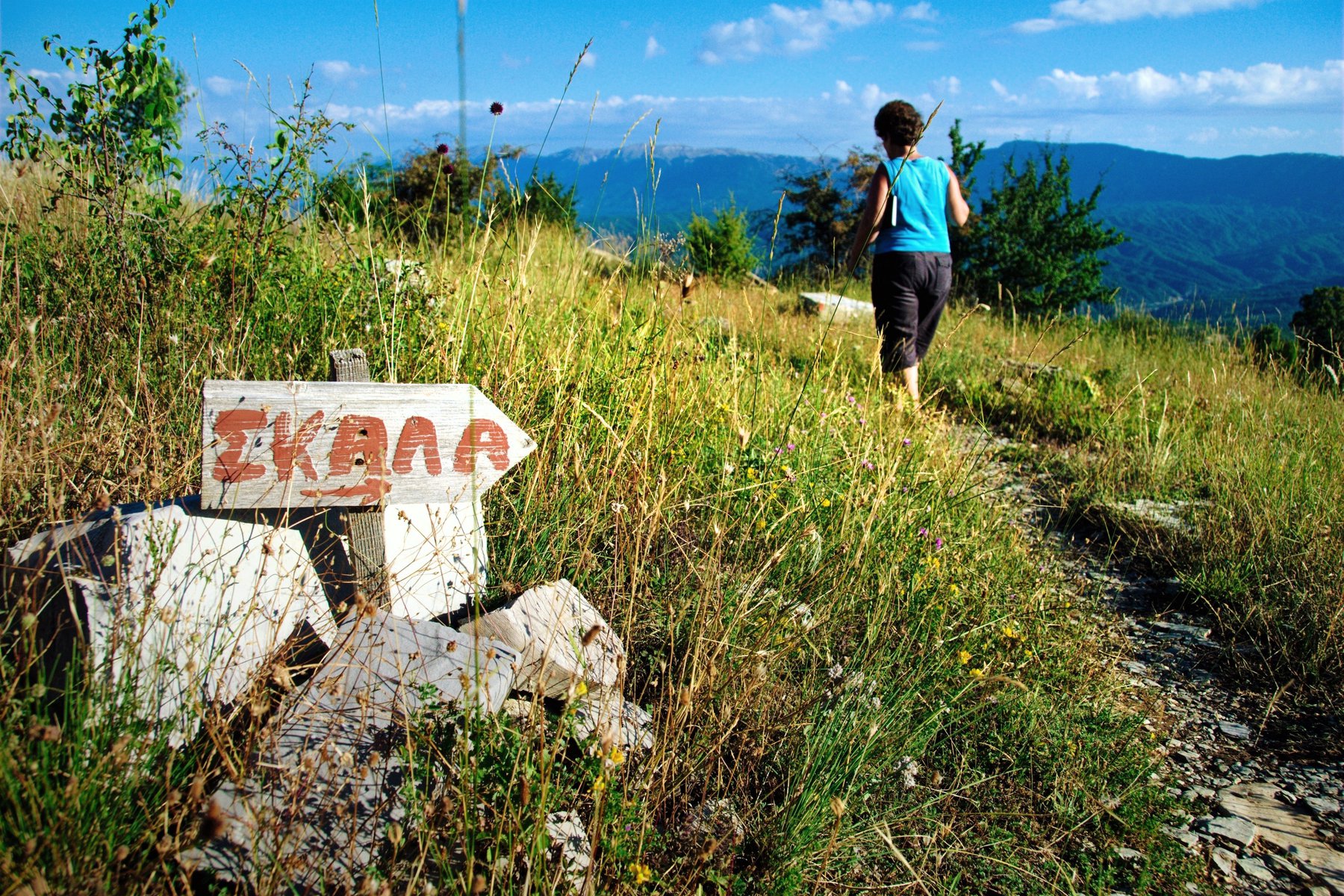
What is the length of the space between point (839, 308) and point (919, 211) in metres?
3.33

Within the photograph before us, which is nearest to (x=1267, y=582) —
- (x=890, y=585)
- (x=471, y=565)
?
(x=890, y=585)

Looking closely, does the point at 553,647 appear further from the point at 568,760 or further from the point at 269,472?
the point at 269,472

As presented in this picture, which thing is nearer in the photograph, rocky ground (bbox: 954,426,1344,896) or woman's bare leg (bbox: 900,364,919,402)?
rocky ground (bbox: 954,426,1344,896)

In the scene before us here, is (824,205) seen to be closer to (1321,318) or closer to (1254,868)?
(1321,318)

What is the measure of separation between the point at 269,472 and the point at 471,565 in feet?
1.96

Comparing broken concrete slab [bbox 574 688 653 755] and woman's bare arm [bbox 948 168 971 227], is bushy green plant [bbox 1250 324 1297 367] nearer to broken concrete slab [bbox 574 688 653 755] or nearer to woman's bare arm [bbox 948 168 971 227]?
woman's bare arm [bbox 948 168 971 227]

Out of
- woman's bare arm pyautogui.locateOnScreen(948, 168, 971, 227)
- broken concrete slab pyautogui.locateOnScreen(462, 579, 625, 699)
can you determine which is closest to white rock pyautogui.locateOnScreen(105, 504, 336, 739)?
broken concrete slab pyautogui.locateOnScreen(462, 579, 625, 699)

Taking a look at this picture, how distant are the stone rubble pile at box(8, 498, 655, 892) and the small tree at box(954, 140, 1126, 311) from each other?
39.8 ft

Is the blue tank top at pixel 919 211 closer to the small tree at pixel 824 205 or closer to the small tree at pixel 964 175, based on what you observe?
the small tree at pixel 964 175

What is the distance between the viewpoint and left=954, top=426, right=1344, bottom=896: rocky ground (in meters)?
1.90

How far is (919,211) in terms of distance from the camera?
4.66m

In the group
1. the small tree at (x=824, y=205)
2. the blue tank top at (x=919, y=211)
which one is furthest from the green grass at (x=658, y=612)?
the small tree at (x=824, y=205)

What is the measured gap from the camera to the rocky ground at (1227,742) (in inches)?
74.8

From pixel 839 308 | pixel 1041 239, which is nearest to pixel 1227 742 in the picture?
pixel 839 308
